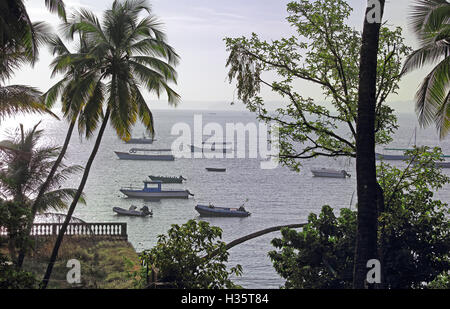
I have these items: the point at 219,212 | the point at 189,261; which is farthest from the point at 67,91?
the point at 219,212

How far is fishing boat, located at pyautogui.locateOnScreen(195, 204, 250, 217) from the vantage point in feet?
240

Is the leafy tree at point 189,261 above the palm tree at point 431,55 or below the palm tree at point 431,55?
below

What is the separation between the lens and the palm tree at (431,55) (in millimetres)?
11812

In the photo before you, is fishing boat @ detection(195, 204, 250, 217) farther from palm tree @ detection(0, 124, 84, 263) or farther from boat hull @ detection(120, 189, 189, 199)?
palm tree @ detection(0, 124, 84, 263)

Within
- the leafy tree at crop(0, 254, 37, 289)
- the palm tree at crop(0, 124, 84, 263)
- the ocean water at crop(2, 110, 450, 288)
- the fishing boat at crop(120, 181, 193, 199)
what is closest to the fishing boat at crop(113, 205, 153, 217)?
the ocean water at crop(2, 110, 450, 288)

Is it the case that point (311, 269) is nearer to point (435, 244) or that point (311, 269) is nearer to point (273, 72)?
point (435, 244)

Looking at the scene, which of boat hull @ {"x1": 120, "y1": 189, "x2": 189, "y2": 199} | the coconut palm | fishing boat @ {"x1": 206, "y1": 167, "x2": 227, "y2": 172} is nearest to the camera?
the coconut palm

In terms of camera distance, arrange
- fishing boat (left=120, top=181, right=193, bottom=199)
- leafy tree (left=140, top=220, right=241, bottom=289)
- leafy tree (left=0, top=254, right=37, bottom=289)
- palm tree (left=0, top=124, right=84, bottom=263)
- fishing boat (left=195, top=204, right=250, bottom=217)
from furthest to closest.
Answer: fishing boat (left=120, top=181, right=193, bottom=199) < fishing boat (left=195, top=204, right=250, bottom=217) < palm tree (left=0, top=124, right=84, bottom=263) < leafy tree (left=140, top=220, right=241, bottom=289) < leafy tree (left=0, top=254, right=37, bottom=289)

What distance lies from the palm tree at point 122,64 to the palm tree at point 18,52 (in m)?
3.01

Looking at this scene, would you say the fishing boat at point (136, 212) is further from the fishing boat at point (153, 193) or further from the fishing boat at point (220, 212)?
the fishing boat at point (153, 193)

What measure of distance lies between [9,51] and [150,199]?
76194 millimetres

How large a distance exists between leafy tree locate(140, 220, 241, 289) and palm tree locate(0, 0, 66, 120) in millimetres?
4916

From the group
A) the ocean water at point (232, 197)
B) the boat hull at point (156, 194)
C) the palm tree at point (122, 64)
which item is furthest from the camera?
the boat hull at point (156, 194)

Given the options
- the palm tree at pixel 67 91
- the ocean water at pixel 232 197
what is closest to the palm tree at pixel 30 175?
the palm tree at pixel 67 91
